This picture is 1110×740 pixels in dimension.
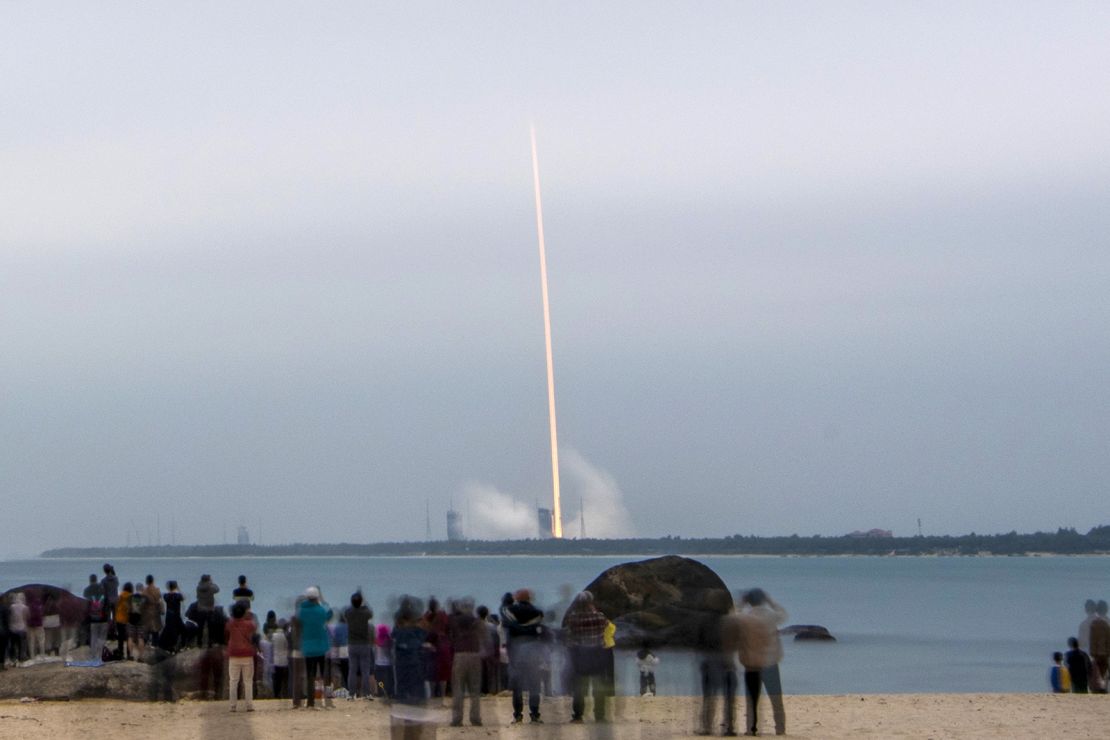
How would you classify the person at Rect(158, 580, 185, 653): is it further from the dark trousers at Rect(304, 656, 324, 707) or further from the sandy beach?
the dark trousers at Rect(304, 656, 324, 707)

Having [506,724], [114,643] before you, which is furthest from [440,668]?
[114,643]

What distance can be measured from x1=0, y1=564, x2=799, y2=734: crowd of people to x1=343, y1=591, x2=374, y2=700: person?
0.07 ft

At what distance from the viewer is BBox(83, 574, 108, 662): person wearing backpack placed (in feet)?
76.3

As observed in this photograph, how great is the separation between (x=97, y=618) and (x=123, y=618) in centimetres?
125

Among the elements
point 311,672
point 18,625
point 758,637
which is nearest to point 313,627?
point 311,672

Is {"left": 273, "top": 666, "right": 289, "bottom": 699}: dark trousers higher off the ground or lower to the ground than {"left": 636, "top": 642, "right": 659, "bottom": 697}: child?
higher

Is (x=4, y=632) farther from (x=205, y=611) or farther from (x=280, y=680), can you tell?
(x=280, y=680)

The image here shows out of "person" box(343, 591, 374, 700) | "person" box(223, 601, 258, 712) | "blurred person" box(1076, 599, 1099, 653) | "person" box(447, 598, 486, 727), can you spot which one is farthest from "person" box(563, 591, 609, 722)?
"blurred person" box(1076, 599, 1099, 653)

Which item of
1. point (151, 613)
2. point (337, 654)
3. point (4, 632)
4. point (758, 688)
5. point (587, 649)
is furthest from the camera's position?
point (4, 632)

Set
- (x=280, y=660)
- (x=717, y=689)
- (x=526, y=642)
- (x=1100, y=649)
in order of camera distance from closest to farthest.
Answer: (x=717, y=689), (x=526, y=642), (x=280, y=660), (x=1100, y=649)

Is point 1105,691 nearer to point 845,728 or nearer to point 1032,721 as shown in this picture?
point 1032,721

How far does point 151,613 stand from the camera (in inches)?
876

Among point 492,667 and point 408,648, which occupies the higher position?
point 408,648

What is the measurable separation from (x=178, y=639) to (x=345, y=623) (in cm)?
368
